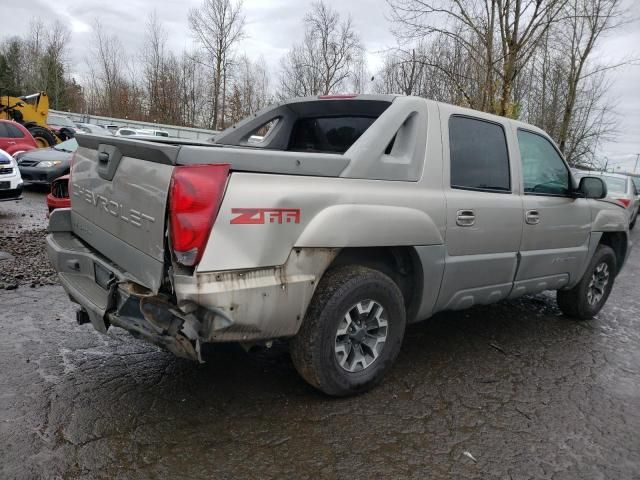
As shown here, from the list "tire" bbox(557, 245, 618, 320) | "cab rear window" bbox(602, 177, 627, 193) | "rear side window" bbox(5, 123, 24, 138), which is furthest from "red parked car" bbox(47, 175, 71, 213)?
"cab rear window" bbox(602, 177, 627, 193)

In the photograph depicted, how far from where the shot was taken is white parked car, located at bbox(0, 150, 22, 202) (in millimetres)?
8633

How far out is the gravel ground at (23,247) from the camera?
5312mm

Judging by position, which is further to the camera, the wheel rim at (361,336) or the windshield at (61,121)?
the windshield at (61,121)

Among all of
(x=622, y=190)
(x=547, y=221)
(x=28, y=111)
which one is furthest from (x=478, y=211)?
(x=28, y=111)

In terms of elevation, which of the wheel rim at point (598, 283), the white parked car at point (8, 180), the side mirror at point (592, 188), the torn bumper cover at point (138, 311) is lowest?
the wheel rim at point (598, 283)

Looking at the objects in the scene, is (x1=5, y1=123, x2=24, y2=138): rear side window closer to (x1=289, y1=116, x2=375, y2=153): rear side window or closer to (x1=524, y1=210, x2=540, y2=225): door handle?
(x1=289, y1=116, x2=375, y2=153): rear side window

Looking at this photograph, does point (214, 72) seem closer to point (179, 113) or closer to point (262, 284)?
point (179, 113)

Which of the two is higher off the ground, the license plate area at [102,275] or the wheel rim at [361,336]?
the license plate area at [102,275]

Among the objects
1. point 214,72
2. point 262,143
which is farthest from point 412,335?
point 214,72

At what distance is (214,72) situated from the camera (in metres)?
38.3

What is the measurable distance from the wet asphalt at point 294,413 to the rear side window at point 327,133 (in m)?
1.69

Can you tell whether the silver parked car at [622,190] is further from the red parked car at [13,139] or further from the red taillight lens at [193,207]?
the red parked car at [13,139]

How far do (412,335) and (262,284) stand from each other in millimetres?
2289

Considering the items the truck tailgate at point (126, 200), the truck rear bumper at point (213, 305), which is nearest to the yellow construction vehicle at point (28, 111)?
the truck tailgate at point (126, 200)
